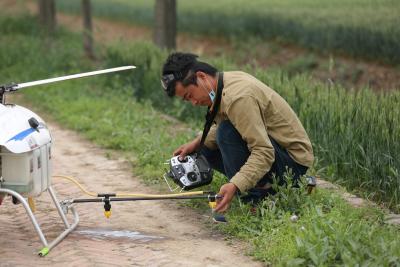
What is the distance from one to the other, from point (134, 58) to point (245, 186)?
6808 millimetres

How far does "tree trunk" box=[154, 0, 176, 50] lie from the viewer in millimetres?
14055

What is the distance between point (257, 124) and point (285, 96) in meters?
2.98

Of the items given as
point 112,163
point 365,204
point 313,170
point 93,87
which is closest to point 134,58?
point 93,87

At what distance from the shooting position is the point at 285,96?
8.16 metres

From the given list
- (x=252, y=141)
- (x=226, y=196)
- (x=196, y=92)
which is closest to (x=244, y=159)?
(x=252, y=141)

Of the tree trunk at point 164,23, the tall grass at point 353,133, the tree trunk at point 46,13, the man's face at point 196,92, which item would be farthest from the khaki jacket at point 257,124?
the tree trunk at point 46,13

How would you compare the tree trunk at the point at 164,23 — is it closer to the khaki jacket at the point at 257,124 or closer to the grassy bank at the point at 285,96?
the grassy bank at the point at 285,96

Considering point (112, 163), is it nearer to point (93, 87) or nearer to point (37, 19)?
point (93, 87)

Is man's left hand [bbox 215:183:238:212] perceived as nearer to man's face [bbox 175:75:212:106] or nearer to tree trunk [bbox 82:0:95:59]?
man's face [bbox 175:75:212:106]

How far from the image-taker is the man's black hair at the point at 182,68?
17.5ft

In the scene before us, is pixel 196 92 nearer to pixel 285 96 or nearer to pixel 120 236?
pixel 120 236

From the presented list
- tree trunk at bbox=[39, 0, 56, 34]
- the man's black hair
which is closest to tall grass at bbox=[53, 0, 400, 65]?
tree trunk at bbox=[39, 0, 56, 34]

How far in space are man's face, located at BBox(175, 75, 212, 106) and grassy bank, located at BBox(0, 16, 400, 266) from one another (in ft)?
2.78

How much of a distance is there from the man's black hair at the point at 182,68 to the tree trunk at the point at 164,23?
872cm
